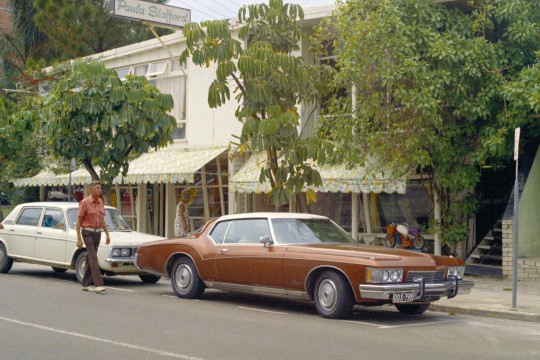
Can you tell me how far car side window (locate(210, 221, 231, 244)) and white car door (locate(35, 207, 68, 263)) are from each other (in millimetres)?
3836

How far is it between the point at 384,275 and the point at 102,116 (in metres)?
10.0

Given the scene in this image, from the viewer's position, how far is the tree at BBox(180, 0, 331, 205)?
52.1 ft

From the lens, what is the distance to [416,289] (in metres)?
10.3

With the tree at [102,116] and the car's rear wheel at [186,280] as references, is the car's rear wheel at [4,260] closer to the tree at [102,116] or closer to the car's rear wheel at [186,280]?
the tree at [102,116]

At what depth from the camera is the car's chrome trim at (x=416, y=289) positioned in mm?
10078

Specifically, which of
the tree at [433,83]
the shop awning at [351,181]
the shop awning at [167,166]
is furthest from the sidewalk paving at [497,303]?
the shop awning at [167,166]

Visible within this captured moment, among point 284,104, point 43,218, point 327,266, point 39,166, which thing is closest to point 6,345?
point 327,266

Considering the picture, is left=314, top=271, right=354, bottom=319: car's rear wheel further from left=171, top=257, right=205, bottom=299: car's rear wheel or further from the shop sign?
the shop sign

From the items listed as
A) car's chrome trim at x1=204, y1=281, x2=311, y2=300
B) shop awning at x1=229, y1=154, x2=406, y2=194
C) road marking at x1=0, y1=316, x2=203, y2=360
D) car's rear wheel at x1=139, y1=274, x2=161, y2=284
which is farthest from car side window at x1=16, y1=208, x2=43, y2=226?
road marking at x1=0, y1=316, x2=203, y2=360

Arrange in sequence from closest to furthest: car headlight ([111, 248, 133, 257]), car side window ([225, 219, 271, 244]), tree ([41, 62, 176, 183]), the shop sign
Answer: car side window ([225, 219, 271, 244]) → car headlight ([111, 248, 133, 257]) → tree ([41, 62, 176, 183]) → the shop sign

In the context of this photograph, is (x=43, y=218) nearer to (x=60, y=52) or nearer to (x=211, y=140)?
(x=211, y=140)

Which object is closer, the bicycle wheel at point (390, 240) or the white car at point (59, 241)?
the white car at point (59, 241)

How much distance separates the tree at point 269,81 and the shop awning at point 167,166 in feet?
16.1

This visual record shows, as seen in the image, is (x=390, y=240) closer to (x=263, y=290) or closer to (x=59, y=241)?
(x=263, y=290)
